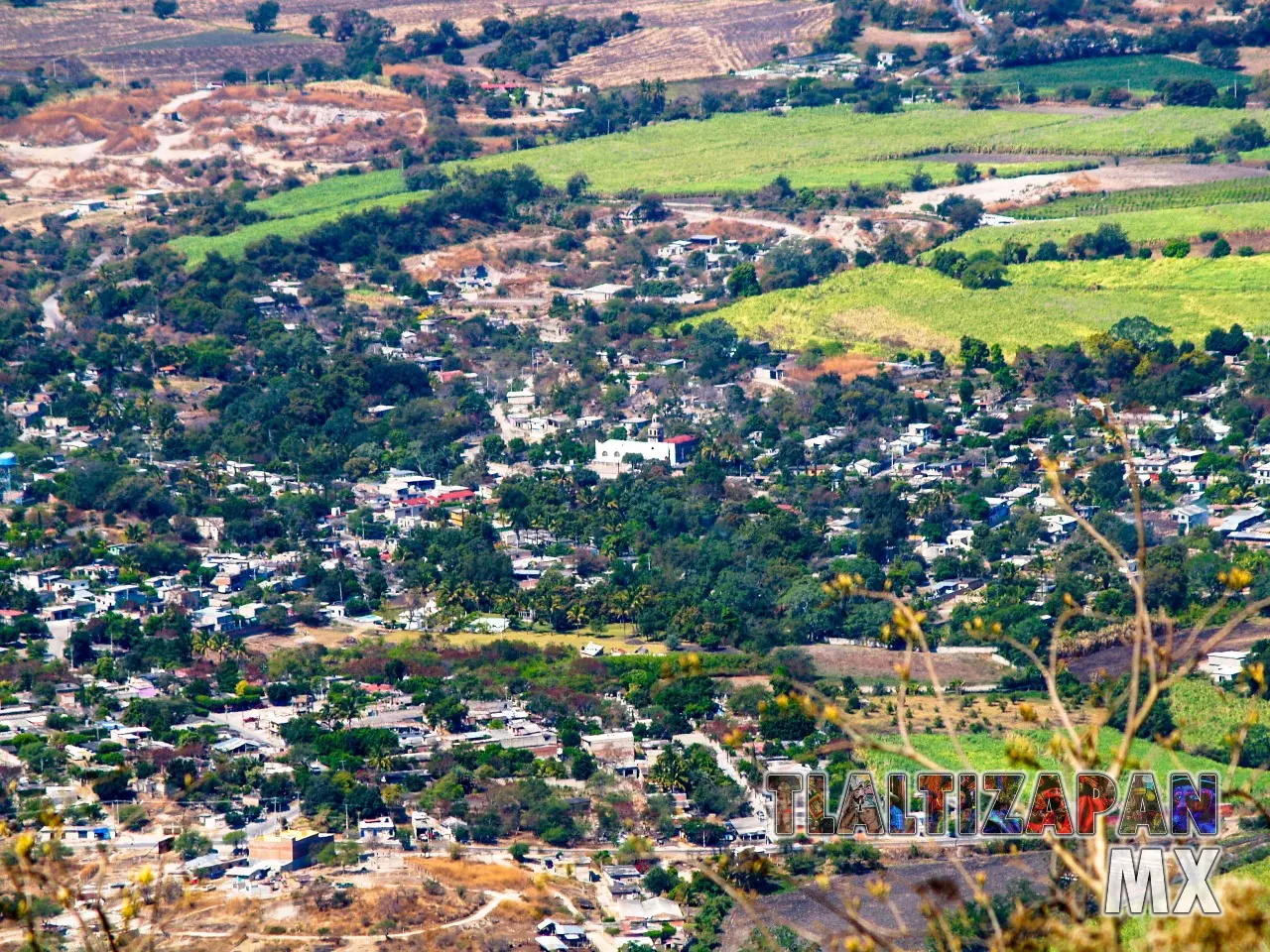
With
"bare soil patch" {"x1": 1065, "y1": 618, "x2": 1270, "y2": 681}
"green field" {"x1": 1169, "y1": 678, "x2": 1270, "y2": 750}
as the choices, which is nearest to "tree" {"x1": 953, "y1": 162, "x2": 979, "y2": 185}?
"bare soil patch" {"x1": 1065, "y1": 618, "x2": 1270, "y2": 681}

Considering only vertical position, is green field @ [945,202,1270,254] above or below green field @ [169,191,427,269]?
below

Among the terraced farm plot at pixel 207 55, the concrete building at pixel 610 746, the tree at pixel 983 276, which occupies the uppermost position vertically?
the terraced farm plot at pixel 207 55

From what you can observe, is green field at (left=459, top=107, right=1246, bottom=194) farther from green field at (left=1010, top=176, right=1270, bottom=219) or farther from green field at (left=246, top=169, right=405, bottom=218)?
green field at (left=1010, top=176, right=1270, bottom=219)

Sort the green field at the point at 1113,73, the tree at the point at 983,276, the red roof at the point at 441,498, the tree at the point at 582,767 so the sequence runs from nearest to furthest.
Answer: the tree at the point at 582,767 < the red roof at the point at 441,498 < the tree at the point at 983,276 < the green field at the point at 1113,73

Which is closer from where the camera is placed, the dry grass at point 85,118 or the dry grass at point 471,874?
the dry grass at point 471,874

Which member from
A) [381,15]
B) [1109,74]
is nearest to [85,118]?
[381,15]

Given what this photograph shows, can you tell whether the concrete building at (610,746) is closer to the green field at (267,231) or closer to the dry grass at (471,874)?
the dry grass at (471,874)

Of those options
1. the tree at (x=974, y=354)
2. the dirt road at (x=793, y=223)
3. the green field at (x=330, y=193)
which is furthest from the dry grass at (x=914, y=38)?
the tree at (x=974, y=354)
